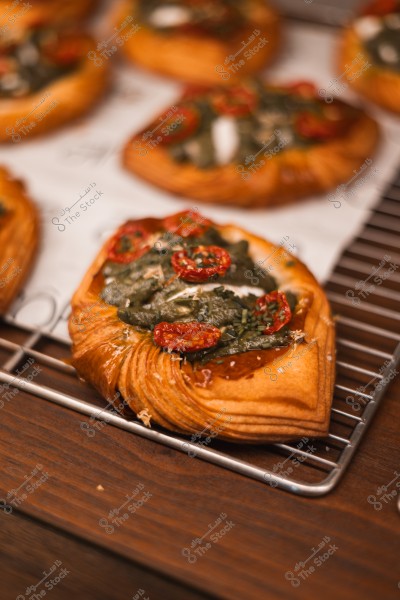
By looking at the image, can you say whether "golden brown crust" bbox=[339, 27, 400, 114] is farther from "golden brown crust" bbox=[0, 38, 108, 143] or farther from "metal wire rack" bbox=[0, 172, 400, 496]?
"golden brown crust" bbox=[0, 38, 108, 143]

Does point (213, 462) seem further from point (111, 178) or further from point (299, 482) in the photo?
point (111, 178)

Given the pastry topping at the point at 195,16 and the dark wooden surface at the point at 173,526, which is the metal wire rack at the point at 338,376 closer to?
the dark wooden surface at the point at 173,526

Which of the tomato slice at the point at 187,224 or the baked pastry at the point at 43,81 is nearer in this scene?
the tomato slice at the point at 187,224

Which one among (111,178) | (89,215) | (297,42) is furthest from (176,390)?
(297,42)

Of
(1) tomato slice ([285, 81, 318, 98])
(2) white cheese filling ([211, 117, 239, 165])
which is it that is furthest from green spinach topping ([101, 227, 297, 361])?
(1) tomato slice ([285, 81, 318, 98])

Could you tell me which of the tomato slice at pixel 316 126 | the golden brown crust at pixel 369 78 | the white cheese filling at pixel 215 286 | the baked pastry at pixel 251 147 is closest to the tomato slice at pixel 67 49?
the baked pastry at pixel 251 147

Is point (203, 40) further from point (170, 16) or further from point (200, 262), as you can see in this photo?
point (200, 262)
